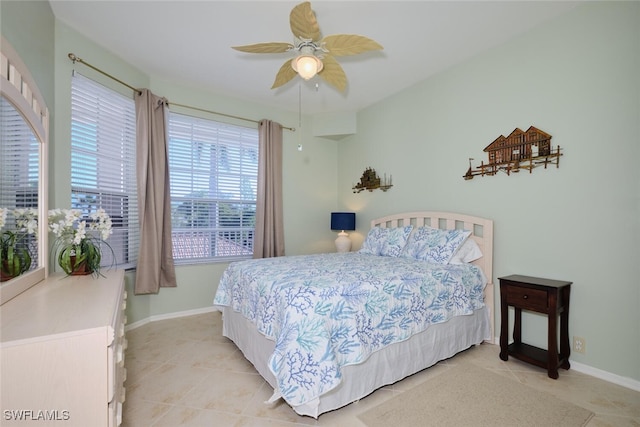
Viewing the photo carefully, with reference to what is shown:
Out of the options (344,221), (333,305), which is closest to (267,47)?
(333,305)

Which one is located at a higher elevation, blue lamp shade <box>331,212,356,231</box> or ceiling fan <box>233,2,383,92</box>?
ceiling fan <box>233,2,383,92</box>

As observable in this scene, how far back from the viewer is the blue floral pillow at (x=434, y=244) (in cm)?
276

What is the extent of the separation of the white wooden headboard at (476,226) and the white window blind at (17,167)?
340cm

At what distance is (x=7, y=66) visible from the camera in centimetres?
135

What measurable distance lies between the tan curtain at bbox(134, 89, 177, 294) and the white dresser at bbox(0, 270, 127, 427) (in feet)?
6.69

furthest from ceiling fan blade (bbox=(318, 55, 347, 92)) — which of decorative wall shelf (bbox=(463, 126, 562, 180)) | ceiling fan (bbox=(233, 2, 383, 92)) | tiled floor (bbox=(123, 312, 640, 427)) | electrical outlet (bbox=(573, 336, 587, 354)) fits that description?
electrical outlet (bbox=(573, 336, 587, 354))

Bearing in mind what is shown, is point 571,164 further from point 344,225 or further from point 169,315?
point 169,315

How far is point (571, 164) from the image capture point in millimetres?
2287

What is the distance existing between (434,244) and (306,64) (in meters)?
2.08

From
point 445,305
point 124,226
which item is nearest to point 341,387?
point 445,305

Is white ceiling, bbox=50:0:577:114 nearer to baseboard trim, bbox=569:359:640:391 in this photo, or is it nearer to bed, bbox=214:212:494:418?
bed, bbox=214:212:494:418

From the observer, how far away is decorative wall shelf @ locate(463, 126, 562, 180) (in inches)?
94.7

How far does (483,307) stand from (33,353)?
310 centimetres

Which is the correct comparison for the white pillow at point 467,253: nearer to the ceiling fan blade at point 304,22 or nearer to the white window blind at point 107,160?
the ceiling fan blade at point 304,22
